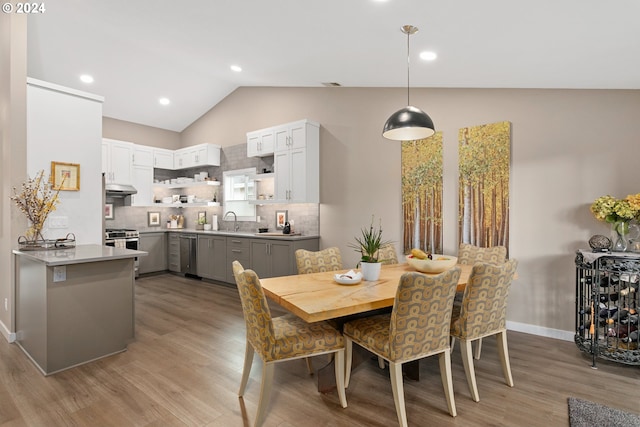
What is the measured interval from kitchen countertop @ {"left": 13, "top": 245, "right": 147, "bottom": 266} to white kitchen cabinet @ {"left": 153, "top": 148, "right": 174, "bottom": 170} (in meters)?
4.01

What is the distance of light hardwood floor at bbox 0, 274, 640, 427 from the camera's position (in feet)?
6.96

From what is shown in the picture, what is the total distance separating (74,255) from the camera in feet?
9.49

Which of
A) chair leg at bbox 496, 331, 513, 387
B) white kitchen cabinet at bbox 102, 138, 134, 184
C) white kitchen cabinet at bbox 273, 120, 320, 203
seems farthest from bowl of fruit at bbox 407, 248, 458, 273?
white kitchen cabinet at bbox 102, 138, 134, 184

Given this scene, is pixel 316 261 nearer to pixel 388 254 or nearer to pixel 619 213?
pixel 388 254

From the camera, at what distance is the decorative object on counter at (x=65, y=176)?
3.47 metres

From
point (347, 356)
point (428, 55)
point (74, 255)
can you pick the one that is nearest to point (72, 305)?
point (74, 255)

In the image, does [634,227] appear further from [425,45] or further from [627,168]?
[425,45]

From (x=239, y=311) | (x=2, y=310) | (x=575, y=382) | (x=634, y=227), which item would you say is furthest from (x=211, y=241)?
(x=634, y=227)

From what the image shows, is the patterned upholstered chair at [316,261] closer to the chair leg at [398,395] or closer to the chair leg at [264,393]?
the chair leg at [264,393]

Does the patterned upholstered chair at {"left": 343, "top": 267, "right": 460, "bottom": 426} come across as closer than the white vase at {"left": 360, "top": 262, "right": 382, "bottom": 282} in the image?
Yes

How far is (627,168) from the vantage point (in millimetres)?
3111

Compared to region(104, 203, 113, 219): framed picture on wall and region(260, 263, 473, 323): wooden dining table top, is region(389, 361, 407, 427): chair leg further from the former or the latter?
Result: region(104, 203, 113, 219): framed picture on wall

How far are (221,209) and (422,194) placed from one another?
13.4 ft

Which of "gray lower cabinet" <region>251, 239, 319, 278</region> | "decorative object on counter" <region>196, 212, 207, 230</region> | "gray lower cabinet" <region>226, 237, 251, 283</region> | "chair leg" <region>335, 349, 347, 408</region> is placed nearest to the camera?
"chair leg" <region>335, 349, 347, 408</region>
